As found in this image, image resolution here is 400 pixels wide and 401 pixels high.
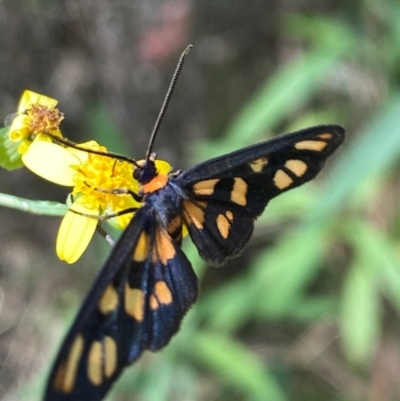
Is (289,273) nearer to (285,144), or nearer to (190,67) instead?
(285,144)

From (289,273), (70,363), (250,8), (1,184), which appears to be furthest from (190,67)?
(70,363)

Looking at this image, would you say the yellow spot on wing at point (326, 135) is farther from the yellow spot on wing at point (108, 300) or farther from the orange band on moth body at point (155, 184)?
the yellow spot on wing at point (108, 300)

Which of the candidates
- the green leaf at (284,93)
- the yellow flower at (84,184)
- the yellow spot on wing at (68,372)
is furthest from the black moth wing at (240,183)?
the green leaf at (284,93)

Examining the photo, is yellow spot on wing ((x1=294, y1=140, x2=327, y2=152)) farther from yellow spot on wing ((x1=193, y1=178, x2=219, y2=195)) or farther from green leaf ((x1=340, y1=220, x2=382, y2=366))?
green leaf ((x1=340, y1=220, x2=382, y2=366))

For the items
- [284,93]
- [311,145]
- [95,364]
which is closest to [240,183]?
[311,145]

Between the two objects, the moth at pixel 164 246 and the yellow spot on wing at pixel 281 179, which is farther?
the yellow spot on wing at pixel 281 179

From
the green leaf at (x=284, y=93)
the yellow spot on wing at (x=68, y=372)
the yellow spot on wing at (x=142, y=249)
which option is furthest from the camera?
the green leaf at (x=284, y=93)

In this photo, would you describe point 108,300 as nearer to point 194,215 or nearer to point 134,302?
point 134,302
